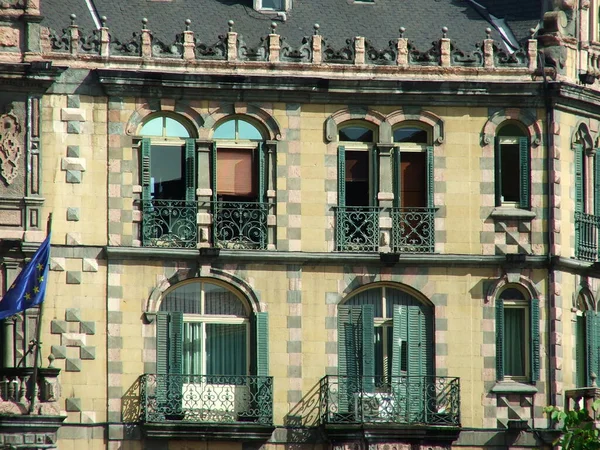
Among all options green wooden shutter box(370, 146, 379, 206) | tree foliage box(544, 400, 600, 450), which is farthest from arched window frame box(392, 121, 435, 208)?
tree foliage box(544, 400, 600, 450)

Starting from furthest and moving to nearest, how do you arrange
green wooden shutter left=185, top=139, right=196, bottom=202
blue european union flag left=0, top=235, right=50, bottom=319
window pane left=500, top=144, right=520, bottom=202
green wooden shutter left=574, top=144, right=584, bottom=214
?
green wooden shutter left=574, top=144, right=584, bottom=214 < window pane left=500, top=144, right=520, bottom=202 < green wooden shutter left=185, top=139, right=196, bottom=202 < blue european union flag left=0, top=235, right=50, bottom=319

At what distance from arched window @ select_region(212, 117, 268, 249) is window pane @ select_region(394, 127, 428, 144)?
3.45 m

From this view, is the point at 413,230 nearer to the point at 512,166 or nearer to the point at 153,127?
the point at 512,166

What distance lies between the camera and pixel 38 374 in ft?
159

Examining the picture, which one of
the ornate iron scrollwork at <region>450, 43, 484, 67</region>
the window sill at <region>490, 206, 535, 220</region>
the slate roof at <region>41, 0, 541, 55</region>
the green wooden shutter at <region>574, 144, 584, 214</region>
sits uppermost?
the slate roof at <region>41, 0, 541, 55</region>

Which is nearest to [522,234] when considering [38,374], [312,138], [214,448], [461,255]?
[461,255]

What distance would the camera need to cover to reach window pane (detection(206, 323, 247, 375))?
51031 mm

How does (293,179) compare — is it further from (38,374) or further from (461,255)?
(38,374)

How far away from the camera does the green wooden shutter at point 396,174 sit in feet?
170

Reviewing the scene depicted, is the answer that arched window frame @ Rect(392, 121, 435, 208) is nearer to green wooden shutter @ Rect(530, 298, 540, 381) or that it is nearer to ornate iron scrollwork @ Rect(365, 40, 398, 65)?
ornate iron scrollwork @ Rect(365, 40, 398, 65)

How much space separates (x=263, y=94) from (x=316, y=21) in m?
3.60

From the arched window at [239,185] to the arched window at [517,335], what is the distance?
20.4ft

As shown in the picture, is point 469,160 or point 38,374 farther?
point 469,160

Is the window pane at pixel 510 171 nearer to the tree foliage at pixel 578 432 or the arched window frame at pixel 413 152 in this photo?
the arched window frame at pixel 413 152
